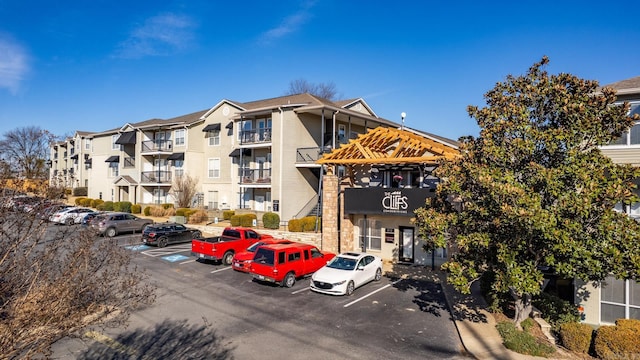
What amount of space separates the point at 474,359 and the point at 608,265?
4.21m

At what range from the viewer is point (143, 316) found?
13.1m

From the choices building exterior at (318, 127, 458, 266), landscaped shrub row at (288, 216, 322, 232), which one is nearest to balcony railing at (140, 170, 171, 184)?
landscaped shrub row at (288, 216, 322, 232)

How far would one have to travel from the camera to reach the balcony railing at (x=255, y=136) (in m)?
31.4

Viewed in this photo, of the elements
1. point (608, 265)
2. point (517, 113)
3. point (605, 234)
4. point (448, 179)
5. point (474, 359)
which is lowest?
point (474, 359)

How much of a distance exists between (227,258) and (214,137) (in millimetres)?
20482

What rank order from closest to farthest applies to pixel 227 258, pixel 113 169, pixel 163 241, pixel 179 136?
pixel 227 258, pixel 163 241, pixel 179 136, pixel 113 169

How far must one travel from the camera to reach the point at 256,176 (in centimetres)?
3272

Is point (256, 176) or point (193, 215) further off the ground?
point (256, 176)

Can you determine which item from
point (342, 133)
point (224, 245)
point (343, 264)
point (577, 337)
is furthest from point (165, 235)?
point (577, 337)

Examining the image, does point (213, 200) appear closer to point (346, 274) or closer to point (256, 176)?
point (256, 176)

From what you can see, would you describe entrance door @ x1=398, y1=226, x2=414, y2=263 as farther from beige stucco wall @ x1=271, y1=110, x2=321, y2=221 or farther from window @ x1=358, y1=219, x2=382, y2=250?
beige stucco wall @ x1=271, y1=110, x2=321, y2=221

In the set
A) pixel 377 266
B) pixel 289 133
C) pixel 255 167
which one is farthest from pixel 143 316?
pixel 255 167

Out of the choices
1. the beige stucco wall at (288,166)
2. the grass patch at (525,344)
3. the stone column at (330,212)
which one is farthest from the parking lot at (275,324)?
the beige stucco wall at (288,166)

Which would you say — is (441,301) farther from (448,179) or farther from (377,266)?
(448,179)
